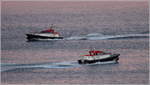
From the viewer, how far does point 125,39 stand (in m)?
49.0

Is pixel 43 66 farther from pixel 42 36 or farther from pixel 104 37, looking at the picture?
pixel 104 37

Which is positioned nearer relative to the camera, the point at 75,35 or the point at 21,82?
the point at 21,82

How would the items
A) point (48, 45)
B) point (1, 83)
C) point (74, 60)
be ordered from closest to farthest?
1. point (1, 83)
2. point (74, 60)
3. point (48, 45)

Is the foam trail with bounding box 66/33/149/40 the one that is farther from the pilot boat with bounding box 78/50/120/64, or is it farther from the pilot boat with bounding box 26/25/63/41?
the pilot boat with bounding box 78/50/120/64

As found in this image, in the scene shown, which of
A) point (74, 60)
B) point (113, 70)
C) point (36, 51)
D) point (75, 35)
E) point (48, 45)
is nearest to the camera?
point (113, 70)

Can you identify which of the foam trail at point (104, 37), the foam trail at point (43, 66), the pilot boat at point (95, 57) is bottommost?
the foam trail at point (43, 66)

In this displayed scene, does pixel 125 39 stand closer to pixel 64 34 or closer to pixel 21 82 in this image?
pixel 64 34

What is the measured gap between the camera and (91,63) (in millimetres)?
36656

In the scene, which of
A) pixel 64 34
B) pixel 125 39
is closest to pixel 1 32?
pixel 64 34

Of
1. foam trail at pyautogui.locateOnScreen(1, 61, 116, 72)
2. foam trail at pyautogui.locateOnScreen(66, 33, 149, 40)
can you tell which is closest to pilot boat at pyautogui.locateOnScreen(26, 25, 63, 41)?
foam trail at pyautogui.locateOnScreen(66, 33, 149, 40)

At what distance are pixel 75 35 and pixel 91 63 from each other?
17052 mm

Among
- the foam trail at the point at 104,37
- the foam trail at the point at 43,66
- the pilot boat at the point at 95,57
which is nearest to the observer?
the foam trail at the point at 43,66

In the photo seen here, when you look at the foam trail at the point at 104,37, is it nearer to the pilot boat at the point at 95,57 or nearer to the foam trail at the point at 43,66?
the pilot boat at the point at 95,57

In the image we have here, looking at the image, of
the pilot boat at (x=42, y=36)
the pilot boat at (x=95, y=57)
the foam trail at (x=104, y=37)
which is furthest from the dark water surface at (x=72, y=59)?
the pilot boat at (x=42, y=36)
